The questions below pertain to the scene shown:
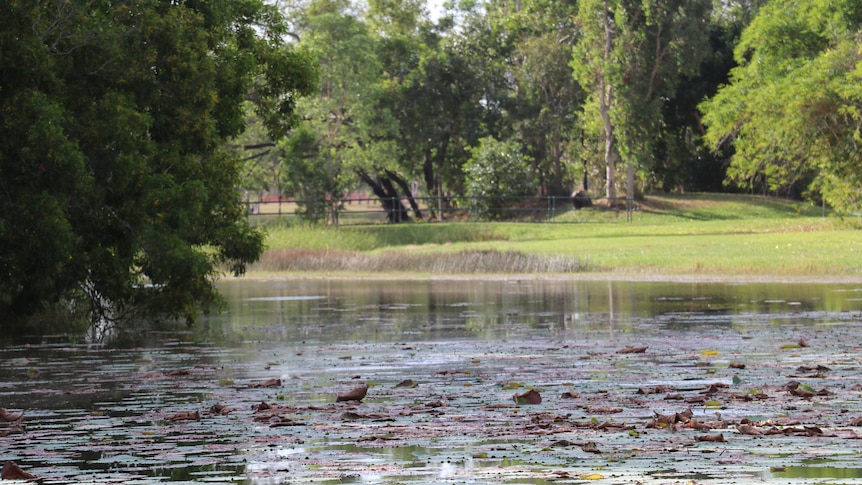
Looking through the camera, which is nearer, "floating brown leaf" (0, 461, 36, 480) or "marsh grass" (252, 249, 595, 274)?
"floating brown leaf" (0, 461, 36, 480)

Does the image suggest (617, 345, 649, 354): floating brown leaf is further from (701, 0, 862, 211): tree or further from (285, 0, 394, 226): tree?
(285, 0, 394, 226): tree

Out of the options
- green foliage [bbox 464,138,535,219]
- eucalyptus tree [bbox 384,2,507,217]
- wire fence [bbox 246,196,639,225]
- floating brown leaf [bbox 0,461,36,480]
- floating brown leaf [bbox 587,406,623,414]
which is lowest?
floating brown leaf [bbox 587,406,623,414]

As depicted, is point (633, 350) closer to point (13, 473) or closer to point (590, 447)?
point (590, 447)

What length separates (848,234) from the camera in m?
46.9

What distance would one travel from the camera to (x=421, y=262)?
42750 millimetres

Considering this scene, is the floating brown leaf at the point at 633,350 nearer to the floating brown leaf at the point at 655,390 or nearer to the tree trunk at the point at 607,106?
the floating brown leaf at the point at 655,390

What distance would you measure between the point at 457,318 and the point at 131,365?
27.5 ft

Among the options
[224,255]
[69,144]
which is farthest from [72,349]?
[224,255]

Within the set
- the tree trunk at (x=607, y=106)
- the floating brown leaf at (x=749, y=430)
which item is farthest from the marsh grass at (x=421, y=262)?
the floating brown leaf at (x=749, y=430)

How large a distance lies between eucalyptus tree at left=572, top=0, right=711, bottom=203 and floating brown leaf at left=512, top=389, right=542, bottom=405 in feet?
192

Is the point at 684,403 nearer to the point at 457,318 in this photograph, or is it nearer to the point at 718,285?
the point at 457,318

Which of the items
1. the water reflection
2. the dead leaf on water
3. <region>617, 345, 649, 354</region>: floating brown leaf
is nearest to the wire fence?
the water reflection

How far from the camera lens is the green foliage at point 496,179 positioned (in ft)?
223

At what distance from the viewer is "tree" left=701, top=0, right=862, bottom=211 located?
153ft
